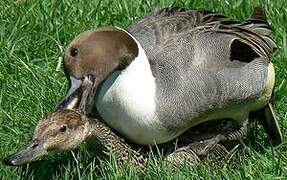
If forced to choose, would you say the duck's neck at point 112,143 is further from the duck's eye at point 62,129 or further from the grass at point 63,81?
the duck's eye at point 62,129

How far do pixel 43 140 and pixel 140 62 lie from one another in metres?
0.51

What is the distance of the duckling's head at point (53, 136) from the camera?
4102mm

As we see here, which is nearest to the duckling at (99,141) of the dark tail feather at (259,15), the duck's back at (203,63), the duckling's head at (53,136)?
the duckling's head at (53,136)

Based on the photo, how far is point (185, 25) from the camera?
15.3 ft

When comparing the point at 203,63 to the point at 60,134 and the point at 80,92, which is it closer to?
the point at 80,92

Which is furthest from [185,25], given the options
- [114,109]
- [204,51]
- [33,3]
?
[33,3]

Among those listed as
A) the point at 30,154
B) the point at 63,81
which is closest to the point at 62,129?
the point at 30,154

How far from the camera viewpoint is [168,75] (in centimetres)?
438

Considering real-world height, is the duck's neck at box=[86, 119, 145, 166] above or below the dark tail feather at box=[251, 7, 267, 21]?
below

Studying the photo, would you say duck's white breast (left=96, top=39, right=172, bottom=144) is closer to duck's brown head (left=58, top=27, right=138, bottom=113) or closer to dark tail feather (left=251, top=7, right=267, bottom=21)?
duck's brown head (left=58, top=27, right=138, bottom=113)

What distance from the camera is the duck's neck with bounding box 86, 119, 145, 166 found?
170 inches

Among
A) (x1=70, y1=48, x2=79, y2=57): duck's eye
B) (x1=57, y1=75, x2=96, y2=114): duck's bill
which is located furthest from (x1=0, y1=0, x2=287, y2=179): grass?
(x1=70, y1=48, x2=79, y2=57): duck's eye

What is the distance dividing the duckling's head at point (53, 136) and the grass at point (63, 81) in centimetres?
18

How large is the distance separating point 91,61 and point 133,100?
0.26 meters
